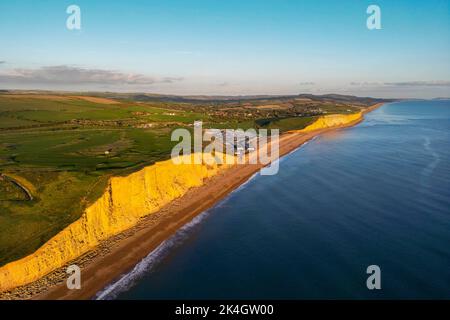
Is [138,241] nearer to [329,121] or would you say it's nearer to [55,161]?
[55,161]

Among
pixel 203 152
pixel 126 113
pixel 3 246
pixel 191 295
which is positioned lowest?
pixel 191 295

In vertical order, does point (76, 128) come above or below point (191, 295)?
above

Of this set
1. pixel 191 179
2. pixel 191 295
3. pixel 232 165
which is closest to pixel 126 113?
pixel 232 165

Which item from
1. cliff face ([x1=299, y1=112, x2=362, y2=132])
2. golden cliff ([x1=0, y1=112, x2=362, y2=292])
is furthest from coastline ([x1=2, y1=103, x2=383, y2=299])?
cliff face ([x1=299, y1=112, x2=362, y2=132])

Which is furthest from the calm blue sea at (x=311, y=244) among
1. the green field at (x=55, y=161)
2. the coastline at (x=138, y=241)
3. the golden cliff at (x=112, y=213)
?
the green field at (x=55, y=161)

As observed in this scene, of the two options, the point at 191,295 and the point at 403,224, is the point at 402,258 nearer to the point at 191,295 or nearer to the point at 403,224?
the point at 403,224

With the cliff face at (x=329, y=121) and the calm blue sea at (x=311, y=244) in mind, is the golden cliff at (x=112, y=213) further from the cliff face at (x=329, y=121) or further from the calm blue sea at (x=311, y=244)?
the cliff face at (x=329, y=121)

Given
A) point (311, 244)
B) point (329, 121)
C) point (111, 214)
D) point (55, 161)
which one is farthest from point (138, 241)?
point (329, 121)
